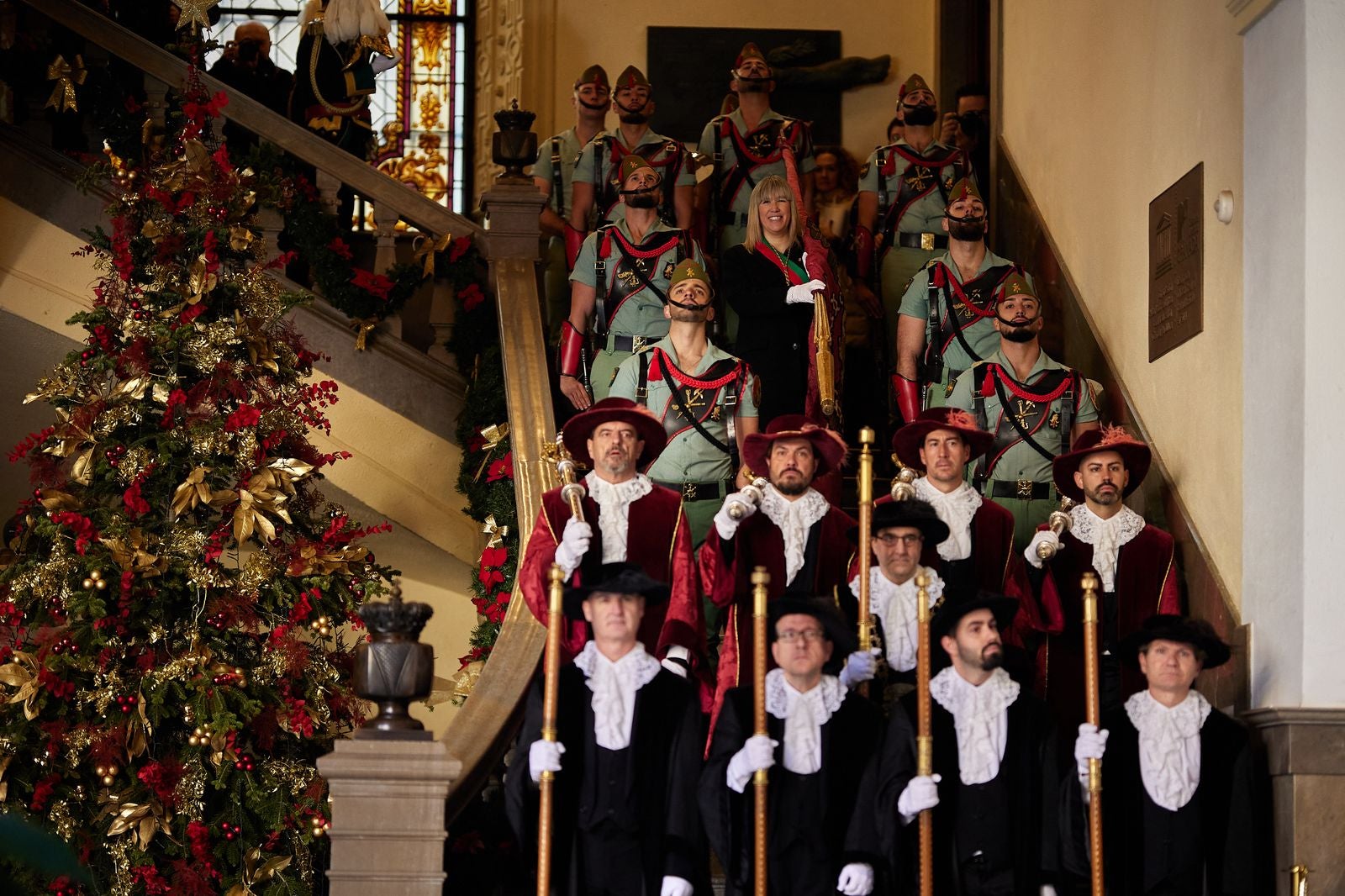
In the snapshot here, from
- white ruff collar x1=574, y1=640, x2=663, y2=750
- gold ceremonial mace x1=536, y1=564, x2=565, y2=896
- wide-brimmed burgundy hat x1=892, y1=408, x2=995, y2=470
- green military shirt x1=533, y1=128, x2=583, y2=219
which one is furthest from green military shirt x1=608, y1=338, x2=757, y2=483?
green military shirt x1=533, y1=128, x2=583, y2=219

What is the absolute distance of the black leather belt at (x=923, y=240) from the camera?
1011cm

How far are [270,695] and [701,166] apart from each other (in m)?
4.53

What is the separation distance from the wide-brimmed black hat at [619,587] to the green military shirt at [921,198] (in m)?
4.57

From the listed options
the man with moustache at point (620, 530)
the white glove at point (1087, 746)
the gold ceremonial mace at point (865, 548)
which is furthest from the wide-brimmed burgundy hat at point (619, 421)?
the white glove at point (1087, 746)

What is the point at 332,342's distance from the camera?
29.5 feet

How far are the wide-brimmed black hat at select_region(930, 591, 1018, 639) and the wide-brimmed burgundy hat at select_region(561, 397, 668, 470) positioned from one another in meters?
1.34

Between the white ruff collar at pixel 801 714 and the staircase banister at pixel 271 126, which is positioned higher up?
the staircase banister at pixel 271 126

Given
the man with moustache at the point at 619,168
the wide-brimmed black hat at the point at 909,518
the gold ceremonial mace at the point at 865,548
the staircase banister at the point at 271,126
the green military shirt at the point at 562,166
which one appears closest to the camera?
the gold ceremonial mace at the point at 865,548

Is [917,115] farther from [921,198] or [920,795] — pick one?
[920,795]

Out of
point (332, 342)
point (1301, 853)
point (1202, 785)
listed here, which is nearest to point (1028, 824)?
point (1202, 785)

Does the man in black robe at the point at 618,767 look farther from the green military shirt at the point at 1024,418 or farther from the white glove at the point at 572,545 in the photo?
the green military shirt at the point at 1024,418

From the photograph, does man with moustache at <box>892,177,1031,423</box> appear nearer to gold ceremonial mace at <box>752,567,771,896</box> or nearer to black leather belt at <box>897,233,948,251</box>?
black leather belt at <box>897,233,948,251</box>

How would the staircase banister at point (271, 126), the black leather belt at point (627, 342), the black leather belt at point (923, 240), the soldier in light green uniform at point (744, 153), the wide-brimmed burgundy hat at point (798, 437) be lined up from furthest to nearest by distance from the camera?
1. the soldier in light green uniform at point (744, 153)
2. the black leather belt at point (923, 240)
3. the staircase banister at point (271, 126)
4. the black leather belt at point (627, 342)
5. the wide-brimmed burgundy hat at point (798, 437)

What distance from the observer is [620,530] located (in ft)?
22.2
